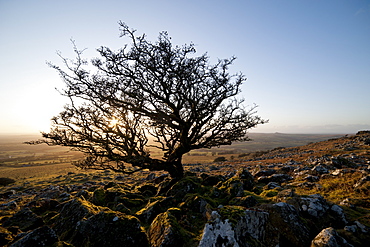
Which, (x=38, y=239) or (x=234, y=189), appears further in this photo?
(x=234, y=189)

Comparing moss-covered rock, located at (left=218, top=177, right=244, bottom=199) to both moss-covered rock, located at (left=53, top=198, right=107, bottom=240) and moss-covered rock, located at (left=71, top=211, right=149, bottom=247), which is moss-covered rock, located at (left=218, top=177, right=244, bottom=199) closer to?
moss-covered rock, located at (left=71, top=211, right=149, bottom=247)

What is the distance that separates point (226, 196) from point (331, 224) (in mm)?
4584

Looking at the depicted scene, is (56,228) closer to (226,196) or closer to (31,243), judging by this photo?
(31,243)

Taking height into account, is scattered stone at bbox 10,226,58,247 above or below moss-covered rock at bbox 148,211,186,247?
above

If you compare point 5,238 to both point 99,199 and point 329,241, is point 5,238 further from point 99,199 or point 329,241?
point 329,241

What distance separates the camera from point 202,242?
4734mm

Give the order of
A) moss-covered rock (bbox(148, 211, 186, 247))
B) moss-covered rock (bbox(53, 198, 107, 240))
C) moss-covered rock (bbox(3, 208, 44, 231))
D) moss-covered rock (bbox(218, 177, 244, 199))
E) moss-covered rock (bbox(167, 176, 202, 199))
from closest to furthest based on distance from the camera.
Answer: moss-covered rock (bbox(148, 211, 186, 247)) → moss-covered rock (bbox(53, 198, 107, 240)) → moss-covered rock (bbox(3, 208, 44, 231)) → moss-covered rock (bbox(218, 177, 244, 199)) → moss-covered rock (bbox(167, 176, 202, 199))

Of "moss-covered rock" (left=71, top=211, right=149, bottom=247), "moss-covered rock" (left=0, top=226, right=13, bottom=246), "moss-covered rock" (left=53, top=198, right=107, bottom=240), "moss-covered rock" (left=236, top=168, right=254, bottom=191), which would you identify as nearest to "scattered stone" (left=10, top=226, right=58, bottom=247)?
"moss-covered rock" (left=71, top=211, right=149, bottom=247)


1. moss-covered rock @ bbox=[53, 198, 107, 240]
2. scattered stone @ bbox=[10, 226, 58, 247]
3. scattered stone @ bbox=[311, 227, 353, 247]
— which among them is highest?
scattered stone @ bbox=[10, 226, 58, 247]

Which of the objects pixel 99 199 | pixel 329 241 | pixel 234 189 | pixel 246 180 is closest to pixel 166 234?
pixel 329 241

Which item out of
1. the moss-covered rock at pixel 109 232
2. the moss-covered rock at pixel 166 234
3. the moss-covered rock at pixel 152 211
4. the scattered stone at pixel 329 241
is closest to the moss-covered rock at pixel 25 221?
the moss-covered rock at pixel 109 232

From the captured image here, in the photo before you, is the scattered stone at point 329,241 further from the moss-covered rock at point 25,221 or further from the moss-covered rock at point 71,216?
the moss-covered rock at point 25,221

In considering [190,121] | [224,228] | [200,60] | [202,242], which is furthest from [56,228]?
[200,60]

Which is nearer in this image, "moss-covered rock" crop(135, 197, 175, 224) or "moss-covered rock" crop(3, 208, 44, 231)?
"moss-covered rock" crop(135, 197, 175, 224)
